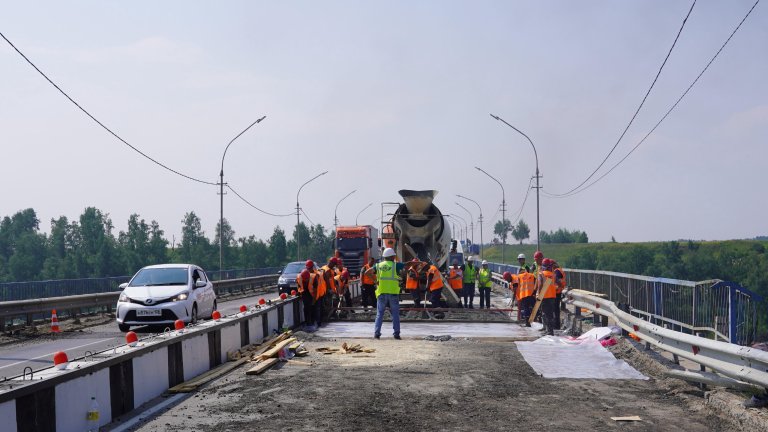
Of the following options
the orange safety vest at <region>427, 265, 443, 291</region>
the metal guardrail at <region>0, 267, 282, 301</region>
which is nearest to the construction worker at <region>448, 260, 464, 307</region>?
the orange safety vest at <region>427, 265, 443, 291</region>

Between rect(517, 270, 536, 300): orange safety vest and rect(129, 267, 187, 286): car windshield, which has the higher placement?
rect(129, 267, 187, 286): car windshield

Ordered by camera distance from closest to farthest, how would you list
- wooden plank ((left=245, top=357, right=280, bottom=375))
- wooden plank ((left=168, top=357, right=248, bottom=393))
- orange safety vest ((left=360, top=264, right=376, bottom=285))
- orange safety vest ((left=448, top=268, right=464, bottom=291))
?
wooden plank ((left=168, top=357, right=248, bottom=393)) → wooden plank ((left=245, top=357, right=280, bottom=375)) → orange safety vest ((left=360, top=264, right=376, bottom=285)) → orange safety vest ((left=448, top=268, right=464, bottom=291))

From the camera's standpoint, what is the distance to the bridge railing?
1273 cm

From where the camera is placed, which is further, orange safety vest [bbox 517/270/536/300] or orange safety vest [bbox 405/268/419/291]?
orange safety vest [bbox 405/268/419/291]

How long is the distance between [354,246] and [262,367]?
1496 inches

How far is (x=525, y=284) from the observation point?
1998 centimetres

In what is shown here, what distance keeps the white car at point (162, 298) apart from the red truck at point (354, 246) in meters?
29.4

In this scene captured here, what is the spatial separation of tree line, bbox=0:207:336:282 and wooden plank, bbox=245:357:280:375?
89.9 m

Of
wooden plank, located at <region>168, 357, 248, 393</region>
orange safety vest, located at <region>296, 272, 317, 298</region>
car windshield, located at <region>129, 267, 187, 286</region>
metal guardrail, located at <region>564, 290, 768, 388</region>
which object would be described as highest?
car windshield, located at <region>129, 267, 187, 286</region>

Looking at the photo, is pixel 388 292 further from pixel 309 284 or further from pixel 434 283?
pixel 434 283

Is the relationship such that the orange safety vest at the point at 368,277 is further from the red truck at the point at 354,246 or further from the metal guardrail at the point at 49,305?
the red truck at the point at 354,246

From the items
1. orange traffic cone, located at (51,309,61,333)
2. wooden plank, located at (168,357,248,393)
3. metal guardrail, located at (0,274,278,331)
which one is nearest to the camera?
wooden plank, located at (168,357,248,393)

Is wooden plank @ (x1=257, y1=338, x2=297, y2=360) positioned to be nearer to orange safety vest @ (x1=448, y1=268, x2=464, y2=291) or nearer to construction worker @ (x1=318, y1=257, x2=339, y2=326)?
construction worker @ (x1=318, y1=257, x2=339, y2=326)

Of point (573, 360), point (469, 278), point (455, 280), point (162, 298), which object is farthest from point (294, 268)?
point (573, 360)
